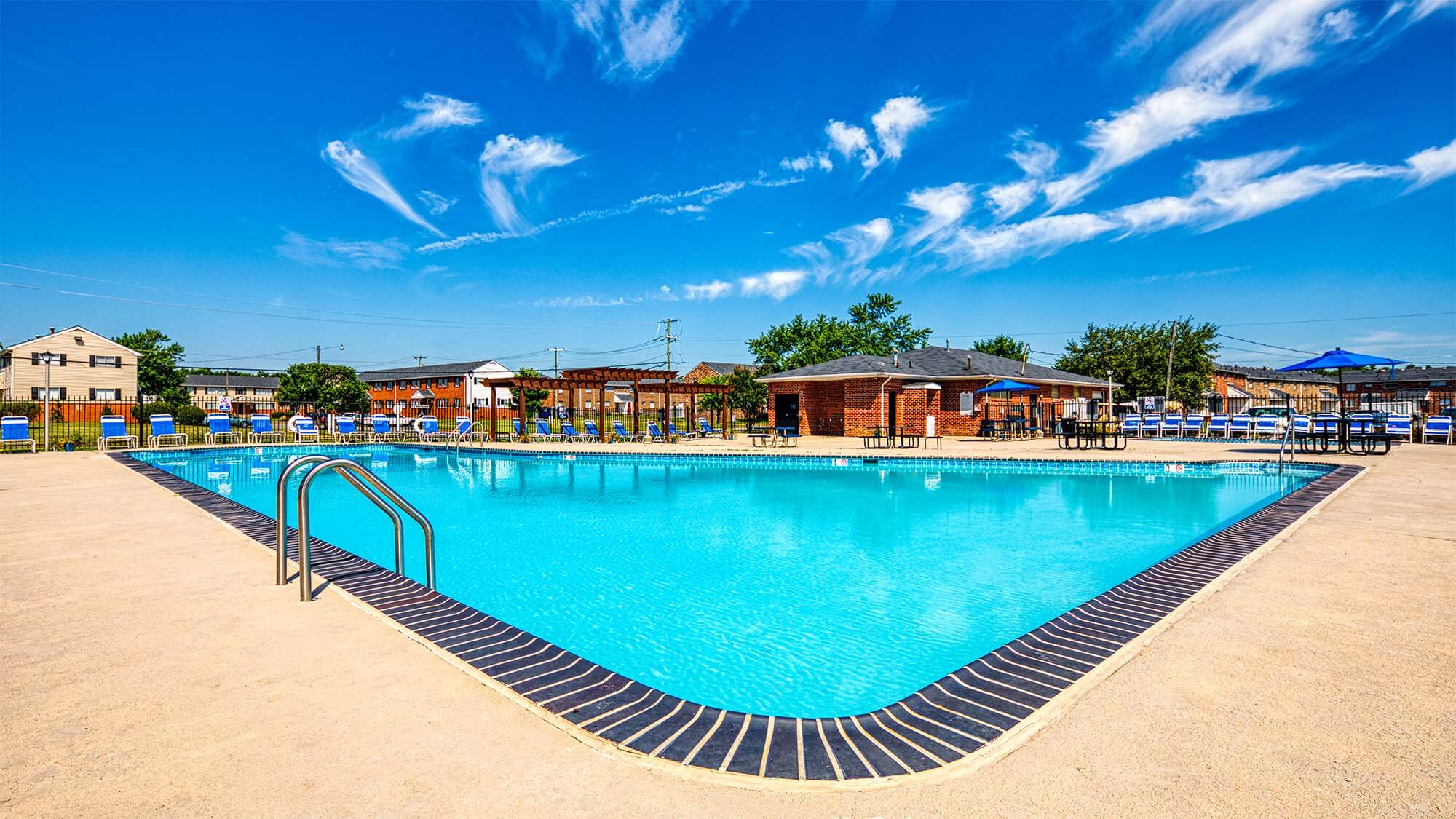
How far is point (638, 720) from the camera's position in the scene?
104 inches

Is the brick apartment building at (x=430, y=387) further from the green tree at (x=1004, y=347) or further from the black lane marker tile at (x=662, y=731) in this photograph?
the black lane marker tile at (x=662, y=731)

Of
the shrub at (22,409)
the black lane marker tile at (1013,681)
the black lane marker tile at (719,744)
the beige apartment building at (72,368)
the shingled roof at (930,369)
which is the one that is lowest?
the black lane marker tile at (1013,681)

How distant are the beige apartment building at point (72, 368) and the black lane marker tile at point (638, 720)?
188 feet

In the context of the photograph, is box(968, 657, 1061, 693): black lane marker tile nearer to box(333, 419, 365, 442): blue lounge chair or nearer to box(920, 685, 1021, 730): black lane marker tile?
box(920, 685, 1021, 730): black lane marker tile

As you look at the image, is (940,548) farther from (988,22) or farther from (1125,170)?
(1125,170)

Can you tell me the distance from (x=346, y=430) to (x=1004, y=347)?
4779 centimetres

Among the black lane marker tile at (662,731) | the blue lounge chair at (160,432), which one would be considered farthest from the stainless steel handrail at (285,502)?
the blue lounge chair at (160,432)

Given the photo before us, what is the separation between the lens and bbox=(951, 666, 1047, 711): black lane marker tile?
109 inches

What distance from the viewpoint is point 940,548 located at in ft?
26.3

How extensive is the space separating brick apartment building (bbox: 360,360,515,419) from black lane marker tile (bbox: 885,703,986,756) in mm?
60473

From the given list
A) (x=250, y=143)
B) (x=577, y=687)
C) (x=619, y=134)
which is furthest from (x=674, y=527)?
(x=250, y=143)

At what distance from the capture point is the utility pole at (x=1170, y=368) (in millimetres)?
37494

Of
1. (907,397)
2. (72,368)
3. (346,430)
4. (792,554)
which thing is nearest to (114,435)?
(346,430)

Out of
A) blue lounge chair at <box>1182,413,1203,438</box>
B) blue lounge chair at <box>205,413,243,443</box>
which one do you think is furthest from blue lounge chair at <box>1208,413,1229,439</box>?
blue lounge chair at <box>205,413,243,443</box>
